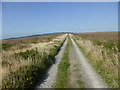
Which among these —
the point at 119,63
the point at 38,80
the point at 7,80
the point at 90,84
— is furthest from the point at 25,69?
the point at 119,63

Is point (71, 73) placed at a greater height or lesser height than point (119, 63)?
lesser

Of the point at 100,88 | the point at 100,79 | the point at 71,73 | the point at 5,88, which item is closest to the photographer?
the point at 5,88

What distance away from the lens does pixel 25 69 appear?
873 cm

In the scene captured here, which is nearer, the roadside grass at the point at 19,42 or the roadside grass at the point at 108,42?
the roadside grass at the point at 108,42

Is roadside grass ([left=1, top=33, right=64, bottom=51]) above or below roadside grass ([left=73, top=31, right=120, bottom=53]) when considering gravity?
below

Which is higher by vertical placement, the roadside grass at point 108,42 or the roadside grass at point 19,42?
the roadside grass at point 108,42

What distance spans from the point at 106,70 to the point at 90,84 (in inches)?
76.1

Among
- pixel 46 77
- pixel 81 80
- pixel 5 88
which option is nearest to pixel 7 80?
pixel 5 88

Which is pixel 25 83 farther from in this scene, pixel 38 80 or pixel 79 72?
pixel 79 72

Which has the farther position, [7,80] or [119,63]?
[119,63]

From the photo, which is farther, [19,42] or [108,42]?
[19,42]

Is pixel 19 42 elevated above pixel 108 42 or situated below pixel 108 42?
below

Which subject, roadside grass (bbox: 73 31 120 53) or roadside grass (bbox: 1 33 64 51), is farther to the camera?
roadside grass (bbox: 1 33 64 51)

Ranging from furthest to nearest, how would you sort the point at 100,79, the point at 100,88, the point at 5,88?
the point at 100,79, the point at 100,88, the point at 5,88
